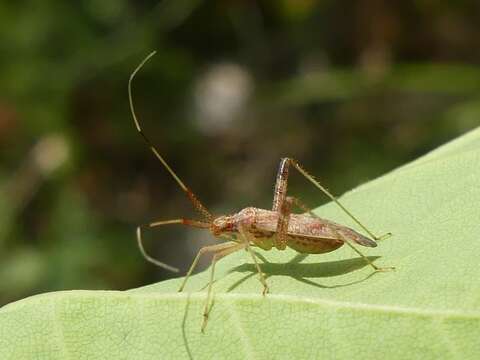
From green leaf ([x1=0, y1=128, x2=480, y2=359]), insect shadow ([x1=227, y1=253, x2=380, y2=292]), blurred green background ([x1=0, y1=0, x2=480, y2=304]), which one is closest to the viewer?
green leaf ([x1=0, y1=128, x2=480, y2=359])

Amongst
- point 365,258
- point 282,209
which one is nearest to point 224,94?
point 282,209

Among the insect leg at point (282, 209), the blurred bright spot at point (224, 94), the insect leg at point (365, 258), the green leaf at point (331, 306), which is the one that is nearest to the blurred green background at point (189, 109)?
the blurred bright spot at point (224, 94)

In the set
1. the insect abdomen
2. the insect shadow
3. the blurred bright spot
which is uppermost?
the insect abdomen

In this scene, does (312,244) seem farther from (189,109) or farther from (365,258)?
(189,109)

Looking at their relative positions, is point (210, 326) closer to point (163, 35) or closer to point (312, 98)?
point (312, 98)

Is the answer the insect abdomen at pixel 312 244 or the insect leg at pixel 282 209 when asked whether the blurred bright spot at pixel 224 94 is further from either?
the insect abdomen at pixel 312 244

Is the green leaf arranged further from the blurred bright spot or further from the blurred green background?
the blurred bright spot

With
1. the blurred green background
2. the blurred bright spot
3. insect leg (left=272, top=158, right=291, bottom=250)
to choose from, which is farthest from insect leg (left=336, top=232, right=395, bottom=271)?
the blurred bright spot

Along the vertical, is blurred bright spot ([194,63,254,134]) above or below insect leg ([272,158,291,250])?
below
